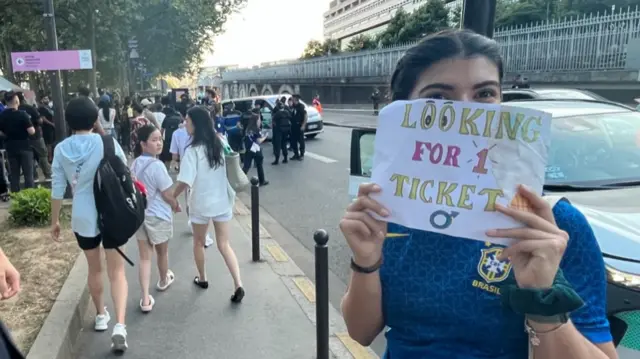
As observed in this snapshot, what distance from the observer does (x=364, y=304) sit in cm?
156

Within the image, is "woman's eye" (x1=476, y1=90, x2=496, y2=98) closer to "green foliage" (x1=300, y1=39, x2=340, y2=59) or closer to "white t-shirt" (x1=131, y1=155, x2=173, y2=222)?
"white t-shirt" (x1=131, y1=155, x2=173, y2=222)

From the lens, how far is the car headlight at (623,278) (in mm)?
2578

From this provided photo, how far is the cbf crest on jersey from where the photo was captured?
52.7 inches

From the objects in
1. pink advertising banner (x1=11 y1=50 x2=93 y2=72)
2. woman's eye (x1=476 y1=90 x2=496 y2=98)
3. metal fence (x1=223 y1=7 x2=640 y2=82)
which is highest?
metal fence (x1=223 y1=7 x2=640 y2=82)

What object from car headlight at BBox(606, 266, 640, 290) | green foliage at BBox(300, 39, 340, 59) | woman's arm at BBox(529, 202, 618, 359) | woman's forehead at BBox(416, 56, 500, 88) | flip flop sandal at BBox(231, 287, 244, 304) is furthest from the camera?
green foliage at BBox(300, 39, 340, 59)

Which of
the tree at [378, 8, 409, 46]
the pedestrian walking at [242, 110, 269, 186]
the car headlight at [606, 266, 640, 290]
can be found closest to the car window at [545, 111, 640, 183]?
the car headlight at [606, 266, 640, 290]

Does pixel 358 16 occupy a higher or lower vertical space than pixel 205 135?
higher

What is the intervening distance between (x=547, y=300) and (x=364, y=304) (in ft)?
1.79

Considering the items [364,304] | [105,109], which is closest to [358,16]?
[105,109]

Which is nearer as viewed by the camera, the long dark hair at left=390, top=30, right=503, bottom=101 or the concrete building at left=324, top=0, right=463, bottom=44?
the long dark hair at left=390, top=30, right=503, bottom=101

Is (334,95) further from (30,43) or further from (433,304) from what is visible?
(433,304)

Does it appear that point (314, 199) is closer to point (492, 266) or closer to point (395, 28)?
point (492, 266)

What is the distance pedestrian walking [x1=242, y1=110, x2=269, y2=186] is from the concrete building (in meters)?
59.0

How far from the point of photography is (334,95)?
155 feet
